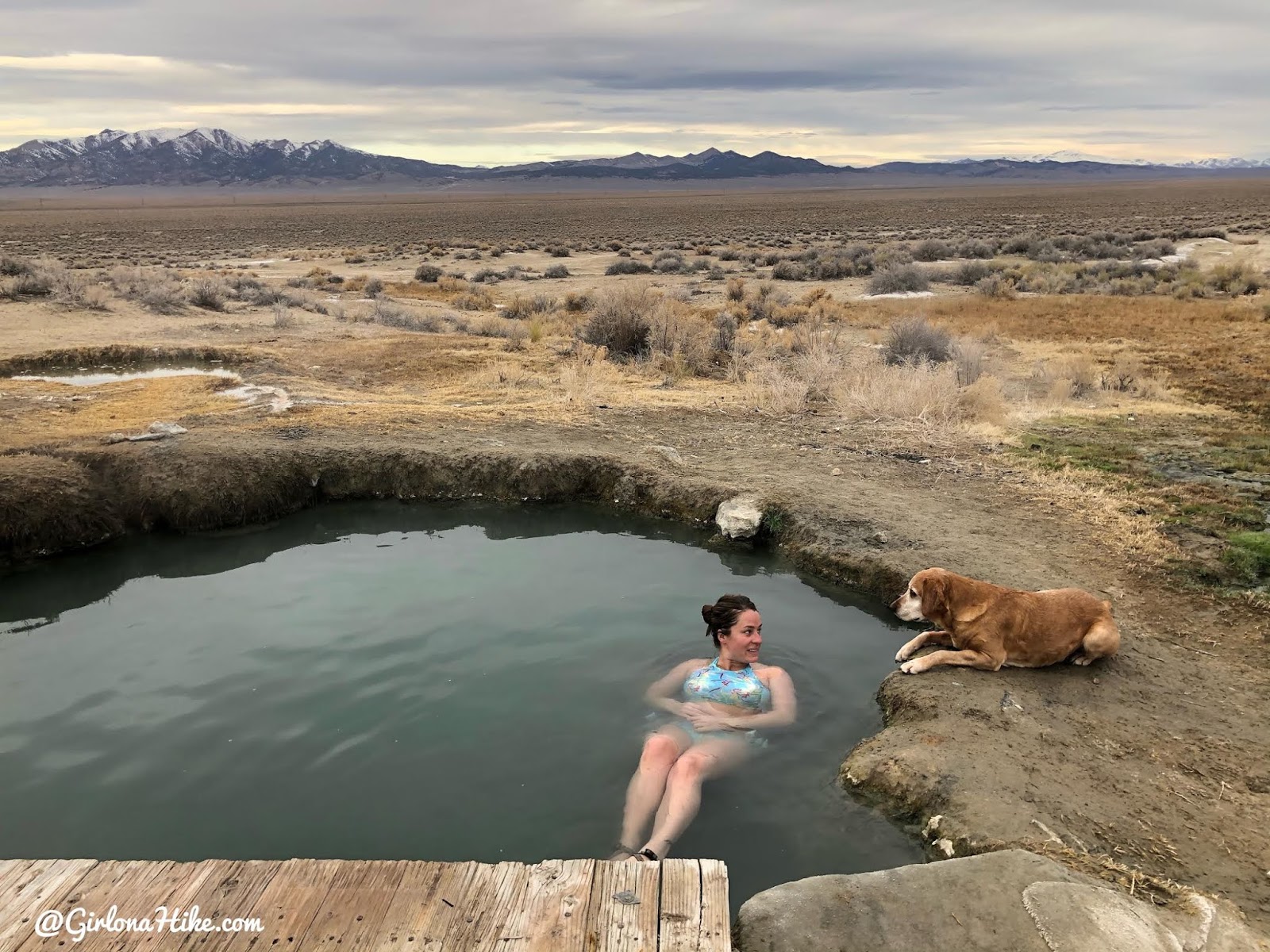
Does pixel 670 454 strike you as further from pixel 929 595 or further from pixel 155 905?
pixel 155 905

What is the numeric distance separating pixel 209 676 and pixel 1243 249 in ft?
126

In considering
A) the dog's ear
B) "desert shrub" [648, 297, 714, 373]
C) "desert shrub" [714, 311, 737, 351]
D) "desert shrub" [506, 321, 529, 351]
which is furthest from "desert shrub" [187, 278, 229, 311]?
the dog's ear

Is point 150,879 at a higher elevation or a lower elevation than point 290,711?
higher

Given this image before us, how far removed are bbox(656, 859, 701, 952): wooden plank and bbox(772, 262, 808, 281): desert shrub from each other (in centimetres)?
2878

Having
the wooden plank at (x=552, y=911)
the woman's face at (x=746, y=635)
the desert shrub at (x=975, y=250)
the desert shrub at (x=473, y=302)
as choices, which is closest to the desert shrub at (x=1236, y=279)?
the desert shrub at (x=975, y=250)

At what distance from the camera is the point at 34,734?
5586 mm

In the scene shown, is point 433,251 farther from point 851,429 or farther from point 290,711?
point 290,711

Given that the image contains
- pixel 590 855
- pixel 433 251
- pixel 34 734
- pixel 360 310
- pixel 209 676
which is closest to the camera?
pixel 590 855

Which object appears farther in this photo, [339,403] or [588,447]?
[339,403]

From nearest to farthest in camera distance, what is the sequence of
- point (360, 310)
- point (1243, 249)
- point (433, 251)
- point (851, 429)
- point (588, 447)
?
point (588, 447), point (851, 429), point (360, 310), point (1243, 249), point (433, 251)

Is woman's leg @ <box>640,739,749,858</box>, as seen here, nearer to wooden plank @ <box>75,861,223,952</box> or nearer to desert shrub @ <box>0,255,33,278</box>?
wooden plank @ <box>75,861,223,952</box>

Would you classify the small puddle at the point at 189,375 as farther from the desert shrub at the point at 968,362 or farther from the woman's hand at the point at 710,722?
the desert shrub at the point at 968,362

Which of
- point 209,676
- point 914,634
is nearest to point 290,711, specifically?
point 209,676

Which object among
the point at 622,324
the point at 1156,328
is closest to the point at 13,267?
the point at 622,324
